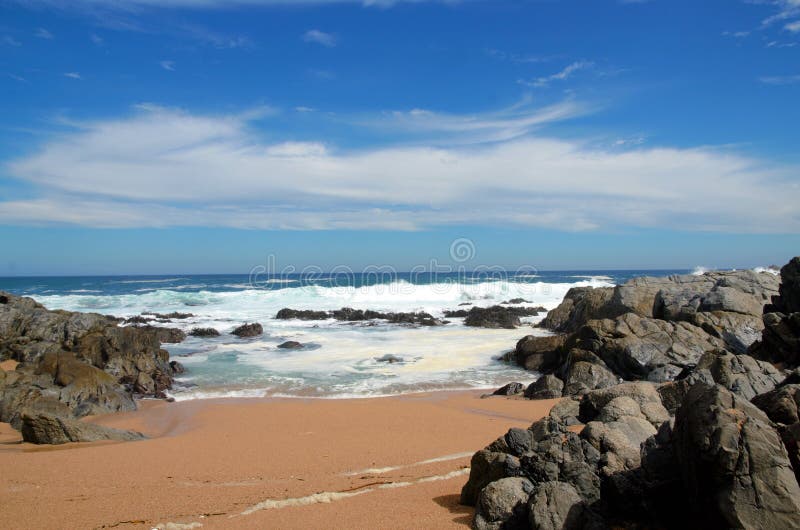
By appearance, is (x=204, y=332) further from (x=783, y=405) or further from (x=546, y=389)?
(x=783, y=405)

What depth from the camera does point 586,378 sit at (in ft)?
39.1

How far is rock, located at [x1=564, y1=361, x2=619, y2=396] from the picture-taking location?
11.7m

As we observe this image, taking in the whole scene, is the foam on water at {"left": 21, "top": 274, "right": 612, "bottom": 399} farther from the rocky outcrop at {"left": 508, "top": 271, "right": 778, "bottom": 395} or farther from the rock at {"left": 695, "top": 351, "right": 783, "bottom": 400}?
the rock at {"left": 695, "top": 351, "right": 783, "bottom": 400}

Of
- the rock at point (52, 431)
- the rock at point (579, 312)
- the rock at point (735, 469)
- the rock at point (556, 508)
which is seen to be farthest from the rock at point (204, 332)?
the rock at point (735, 469)

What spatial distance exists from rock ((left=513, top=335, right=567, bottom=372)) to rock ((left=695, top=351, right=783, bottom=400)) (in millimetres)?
7214

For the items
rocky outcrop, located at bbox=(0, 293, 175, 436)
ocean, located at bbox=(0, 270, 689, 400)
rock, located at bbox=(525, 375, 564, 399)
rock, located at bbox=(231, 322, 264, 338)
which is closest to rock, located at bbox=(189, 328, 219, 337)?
ocean, located at bbox=(0, 270, 689, 400)

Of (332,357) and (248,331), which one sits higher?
(248,331)

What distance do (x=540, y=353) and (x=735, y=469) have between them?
12.8 m

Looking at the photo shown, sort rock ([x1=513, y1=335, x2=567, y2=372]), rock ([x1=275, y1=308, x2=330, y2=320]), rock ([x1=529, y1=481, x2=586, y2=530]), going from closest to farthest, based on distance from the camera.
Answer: rock ([x1=529, y1=481, x2=586, y2=530]) → rock ([x1=513, y1=335, x2=567, y2=372]) → rock ([x1=275, y1=308, x2=330, y2=320])

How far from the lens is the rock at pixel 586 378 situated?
11.7 metres

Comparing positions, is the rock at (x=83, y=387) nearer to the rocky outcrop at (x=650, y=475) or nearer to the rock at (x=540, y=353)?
the rocky outcrop at (x=650, y=475)

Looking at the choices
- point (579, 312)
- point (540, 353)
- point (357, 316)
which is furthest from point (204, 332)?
point (579, 312)

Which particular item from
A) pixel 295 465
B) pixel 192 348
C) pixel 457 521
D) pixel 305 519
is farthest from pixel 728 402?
pixel 192 348

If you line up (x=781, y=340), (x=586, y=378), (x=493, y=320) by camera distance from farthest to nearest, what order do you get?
(x=493, y=320) < (x=586, y=378) < (x=781, y=340)
